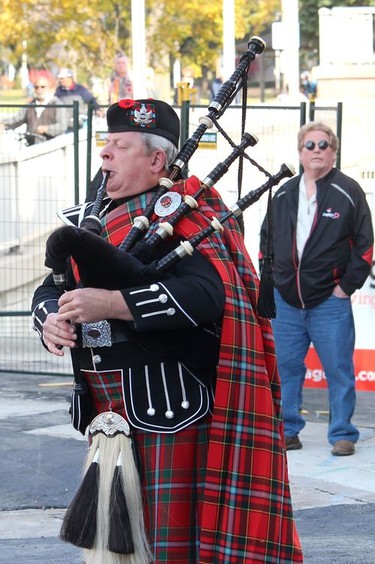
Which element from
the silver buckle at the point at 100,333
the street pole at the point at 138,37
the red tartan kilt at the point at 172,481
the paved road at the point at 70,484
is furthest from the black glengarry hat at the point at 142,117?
the street pole at the point at 138,37

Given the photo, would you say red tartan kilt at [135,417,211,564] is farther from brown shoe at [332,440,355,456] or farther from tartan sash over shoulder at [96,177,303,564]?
brown shoe at [332,440,355,456]

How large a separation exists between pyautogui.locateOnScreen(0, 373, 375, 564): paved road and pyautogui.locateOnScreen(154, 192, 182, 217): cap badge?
2348 millimetres

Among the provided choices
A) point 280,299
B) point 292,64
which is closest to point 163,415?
point 280,299

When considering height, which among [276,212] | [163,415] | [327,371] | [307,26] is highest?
[307,26]

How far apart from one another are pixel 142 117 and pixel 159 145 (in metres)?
0.10

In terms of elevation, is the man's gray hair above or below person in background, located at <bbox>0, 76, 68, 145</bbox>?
below

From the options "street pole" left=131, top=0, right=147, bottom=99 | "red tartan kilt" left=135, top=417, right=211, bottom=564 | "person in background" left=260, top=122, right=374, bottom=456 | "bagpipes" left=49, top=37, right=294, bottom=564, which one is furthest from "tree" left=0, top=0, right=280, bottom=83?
"red tartan kilt" left=135, top=417, right=211, bottom=564

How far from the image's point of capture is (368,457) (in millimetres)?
7250

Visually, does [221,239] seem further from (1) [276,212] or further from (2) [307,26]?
(2) [307,26]

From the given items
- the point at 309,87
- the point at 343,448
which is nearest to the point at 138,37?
the point at 343,448

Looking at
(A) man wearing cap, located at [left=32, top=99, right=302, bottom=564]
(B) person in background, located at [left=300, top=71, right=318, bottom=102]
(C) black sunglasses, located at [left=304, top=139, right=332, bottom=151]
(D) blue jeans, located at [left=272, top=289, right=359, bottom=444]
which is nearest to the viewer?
(A) man wearing cap, located at [left=32, top=99, right=302, bottom=564]

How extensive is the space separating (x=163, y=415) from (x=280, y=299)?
3.87 metres

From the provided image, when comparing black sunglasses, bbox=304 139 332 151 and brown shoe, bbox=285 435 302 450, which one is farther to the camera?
brown shoe, bbox=285 435 302 450

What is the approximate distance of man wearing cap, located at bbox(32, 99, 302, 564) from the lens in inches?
139
